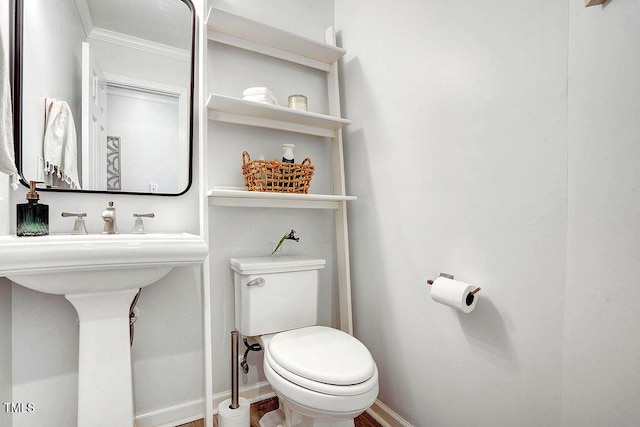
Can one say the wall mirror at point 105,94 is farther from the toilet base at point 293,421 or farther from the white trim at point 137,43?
the toilet base at point 293,421

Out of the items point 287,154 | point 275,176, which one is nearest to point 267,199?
point 275,176

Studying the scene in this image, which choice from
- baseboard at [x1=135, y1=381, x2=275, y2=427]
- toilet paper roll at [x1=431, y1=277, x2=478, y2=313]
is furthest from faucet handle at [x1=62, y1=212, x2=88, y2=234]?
toilet paper roll at [x1=431, y1=277, x2=478, y2=313]

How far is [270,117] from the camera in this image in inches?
62.6

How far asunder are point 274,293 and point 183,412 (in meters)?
0.70

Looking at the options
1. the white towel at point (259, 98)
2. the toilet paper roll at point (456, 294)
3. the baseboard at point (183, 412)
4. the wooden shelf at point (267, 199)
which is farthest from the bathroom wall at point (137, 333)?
the toilet paper roll at point (456, 294)

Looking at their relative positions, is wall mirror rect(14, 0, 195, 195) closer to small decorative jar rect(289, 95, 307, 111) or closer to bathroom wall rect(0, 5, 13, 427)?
bathroom wall rect(0, 5, 13, 427)

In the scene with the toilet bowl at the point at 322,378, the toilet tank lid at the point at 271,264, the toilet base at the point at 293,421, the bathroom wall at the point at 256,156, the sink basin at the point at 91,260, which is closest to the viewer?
the sink basin at the point at 91,260

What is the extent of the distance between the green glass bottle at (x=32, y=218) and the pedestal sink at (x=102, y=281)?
0.11 meters

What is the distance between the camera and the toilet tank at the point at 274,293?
1.41 m

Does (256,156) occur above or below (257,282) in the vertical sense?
above

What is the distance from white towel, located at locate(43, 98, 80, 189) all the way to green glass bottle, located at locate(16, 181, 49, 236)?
16 centimetres

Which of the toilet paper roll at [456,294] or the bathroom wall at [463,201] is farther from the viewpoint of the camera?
the toilet paper roll at [456,294]

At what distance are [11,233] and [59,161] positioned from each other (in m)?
0.31

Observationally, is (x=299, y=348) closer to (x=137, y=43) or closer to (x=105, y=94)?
(x=105, y=94)
